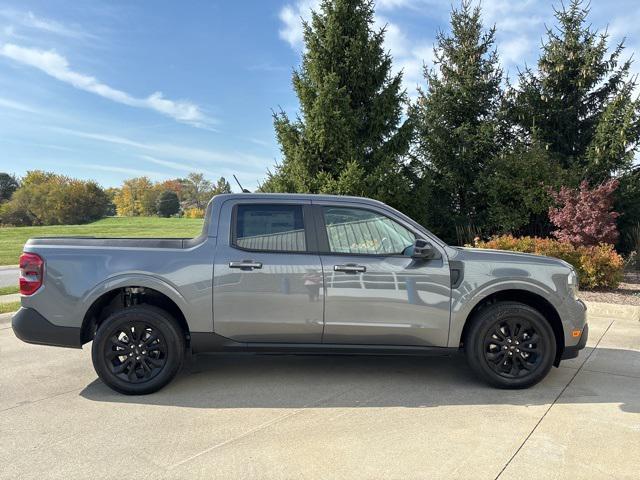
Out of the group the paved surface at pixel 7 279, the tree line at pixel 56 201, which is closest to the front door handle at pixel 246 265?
the paved surface at pixel 7 279

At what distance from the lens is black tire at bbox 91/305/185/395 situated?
393 centimetres

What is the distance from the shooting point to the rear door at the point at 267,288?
13.0ft

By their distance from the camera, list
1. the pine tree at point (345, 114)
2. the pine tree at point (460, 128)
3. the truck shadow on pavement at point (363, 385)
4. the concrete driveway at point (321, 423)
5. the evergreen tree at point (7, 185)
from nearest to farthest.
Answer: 1. the concrete driveway at point (321, 423)
2. the truck shadow on pavement at point (363, 385)
3. the pine tree at point (345, 114)
4. the pine tree at point (460, 128)
5. the evergreen tree at point (7, 185)

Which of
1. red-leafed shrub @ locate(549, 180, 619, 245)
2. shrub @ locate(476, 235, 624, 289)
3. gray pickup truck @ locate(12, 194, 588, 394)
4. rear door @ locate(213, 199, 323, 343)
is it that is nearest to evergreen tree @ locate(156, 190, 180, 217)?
red-leafed shrub @ locate(549, 180, 619, 245)

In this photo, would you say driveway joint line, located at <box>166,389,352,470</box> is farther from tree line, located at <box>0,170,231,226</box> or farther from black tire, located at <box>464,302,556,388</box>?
tree line, located at <box>0,170,231,226</box>

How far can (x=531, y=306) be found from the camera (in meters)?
4.31

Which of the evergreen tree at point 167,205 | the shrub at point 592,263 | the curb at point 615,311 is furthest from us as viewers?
the evergreen tree at point 167,205

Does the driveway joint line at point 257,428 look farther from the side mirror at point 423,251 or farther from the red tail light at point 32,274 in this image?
the red tail light at point 32,274

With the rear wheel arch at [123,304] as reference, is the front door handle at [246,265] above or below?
above

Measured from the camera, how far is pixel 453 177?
1366cm

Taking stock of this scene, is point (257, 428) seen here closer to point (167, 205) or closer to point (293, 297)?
point (293, 297)

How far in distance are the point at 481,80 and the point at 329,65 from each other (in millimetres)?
4911

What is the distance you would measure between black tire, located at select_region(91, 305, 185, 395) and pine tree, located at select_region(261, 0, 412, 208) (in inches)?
306

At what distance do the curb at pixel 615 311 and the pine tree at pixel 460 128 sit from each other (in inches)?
258
